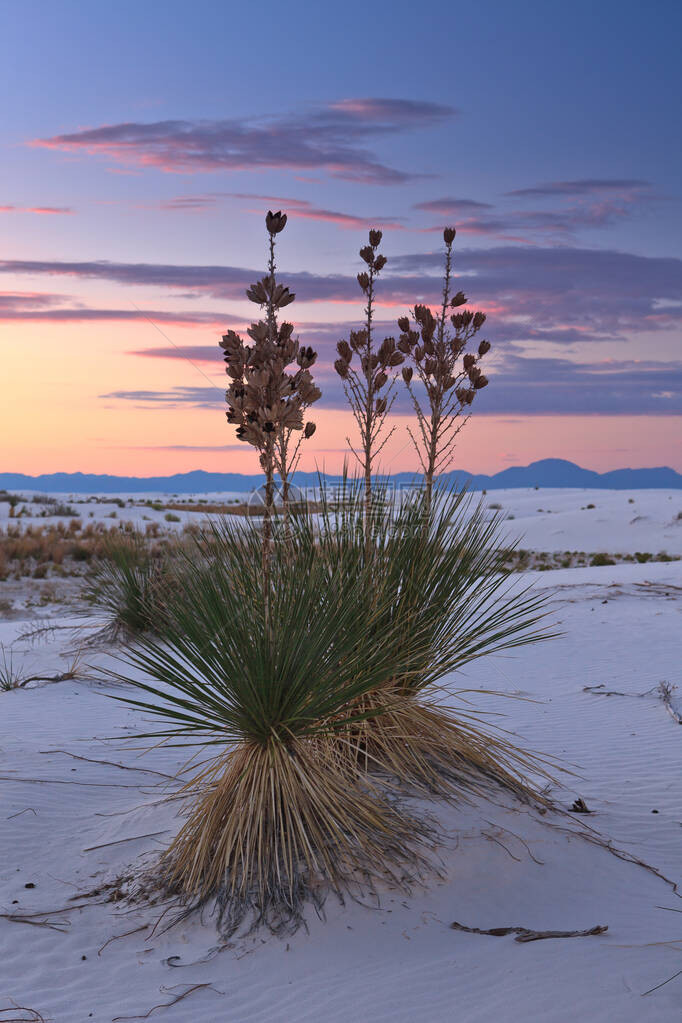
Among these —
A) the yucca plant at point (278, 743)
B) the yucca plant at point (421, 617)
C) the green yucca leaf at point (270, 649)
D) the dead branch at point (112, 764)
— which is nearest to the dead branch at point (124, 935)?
the yucca plant at point (278, 743)

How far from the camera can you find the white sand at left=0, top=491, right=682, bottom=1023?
3014 mm

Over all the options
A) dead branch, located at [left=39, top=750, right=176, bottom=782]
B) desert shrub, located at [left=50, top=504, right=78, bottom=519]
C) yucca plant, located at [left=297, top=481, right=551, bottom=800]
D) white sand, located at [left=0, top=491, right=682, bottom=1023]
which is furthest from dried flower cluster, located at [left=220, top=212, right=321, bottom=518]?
desert shrub, located at [left=50, top=504, right=78, bottom=519]

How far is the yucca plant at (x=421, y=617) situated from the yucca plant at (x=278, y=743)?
0.36 metres

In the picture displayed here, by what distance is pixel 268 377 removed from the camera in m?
3.31

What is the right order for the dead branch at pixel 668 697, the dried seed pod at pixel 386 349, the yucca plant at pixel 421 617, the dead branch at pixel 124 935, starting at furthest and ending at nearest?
the dead branch at pixel 668 697 < the dried seed pod at pixel 386 349 < the yucca plant at pixel 421 617 < the dead branch at pixel 124 935

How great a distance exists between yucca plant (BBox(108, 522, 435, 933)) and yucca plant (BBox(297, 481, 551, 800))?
1.19 feet

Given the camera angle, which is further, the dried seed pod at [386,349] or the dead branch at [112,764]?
the dead branch at [112,764]

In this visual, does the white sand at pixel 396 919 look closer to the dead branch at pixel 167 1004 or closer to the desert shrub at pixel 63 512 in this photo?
the dead branch at pixel 167 1004

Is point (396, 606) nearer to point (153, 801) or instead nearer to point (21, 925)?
point (153, 801)

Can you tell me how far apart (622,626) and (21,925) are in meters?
9.67

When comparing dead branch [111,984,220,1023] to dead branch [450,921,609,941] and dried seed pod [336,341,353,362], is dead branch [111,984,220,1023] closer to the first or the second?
dead branch [450,921,609,941]

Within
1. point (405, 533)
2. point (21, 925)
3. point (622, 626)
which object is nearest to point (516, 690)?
point (622, 626)

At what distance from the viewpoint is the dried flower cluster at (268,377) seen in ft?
10.9

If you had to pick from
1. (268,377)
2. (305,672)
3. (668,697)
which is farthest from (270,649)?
(668,697)
